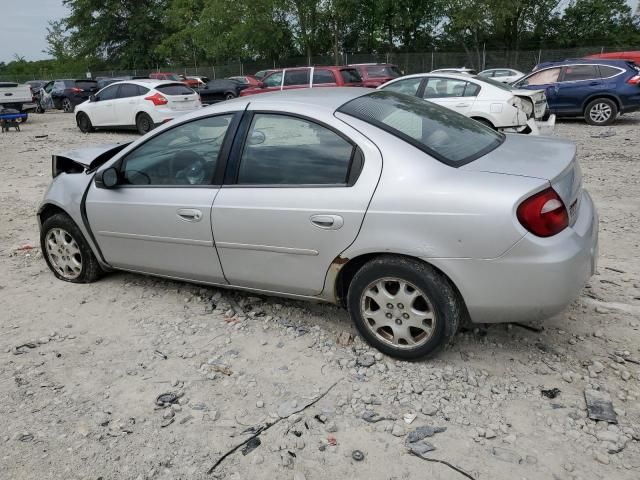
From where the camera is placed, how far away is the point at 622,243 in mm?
4898

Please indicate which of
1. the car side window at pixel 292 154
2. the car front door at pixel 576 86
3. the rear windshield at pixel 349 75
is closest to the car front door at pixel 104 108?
the rear windshield at pixel 349 75

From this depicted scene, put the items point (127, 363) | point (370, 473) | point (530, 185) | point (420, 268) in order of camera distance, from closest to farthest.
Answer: point (370, 473) < point (530, 185) < point (420, 268) < point (127, 363)

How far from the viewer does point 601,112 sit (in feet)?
41.9

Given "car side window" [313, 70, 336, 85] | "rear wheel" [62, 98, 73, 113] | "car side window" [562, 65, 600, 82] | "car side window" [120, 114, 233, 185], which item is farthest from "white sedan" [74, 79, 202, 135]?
"car side window" [120, 114, 233, 185]

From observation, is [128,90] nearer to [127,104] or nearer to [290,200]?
[127,104]

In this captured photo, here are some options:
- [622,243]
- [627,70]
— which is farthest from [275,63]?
[622,243]

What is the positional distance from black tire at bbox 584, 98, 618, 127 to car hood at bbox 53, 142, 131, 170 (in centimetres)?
1159

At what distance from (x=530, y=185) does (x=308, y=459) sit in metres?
1.74

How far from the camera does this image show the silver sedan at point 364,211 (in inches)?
109

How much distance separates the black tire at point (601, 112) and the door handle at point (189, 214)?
12068mm

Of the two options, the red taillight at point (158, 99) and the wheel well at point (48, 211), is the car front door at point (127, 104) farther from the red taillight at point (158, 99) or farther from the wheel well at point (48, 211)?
the wheel well at point (48, 211)

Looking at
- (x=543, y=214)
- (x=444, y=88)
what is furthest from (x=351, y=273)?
(x=444, y=88)

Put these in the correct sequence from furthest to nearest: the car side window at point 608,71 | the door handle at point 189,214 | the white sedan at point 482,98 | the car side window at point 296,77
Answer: the car side window at point 296,77
the car side window at point 608,71
the white sedan at point 482,98
the door handle at point 189,214

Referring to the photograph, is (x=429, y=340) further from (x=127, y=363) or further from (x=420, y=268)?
(x=127, y=363)
